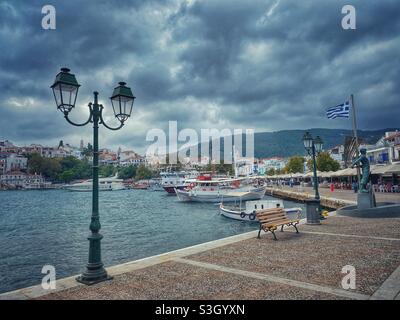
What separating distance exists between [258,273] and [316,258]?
6.83 ft

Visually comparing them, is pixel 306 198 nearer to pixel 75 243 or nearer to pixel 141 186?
pixel 75 243

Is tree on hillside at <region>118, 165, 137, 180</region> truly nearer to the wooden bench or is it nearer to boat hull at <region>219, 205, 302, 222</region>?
boat hull at <region>219, 205, 302, 222</region>

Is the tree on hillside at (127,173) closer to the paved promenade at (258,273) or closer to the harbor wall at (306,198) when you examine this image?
the harbor wall at (306,198)

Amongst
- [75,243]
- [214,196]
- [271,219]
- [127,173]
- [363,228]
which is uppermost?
[127,173]

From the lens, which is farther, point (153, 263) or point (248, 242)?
point (248, 242)

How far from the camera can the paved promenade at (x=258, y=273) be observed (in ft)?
17.2

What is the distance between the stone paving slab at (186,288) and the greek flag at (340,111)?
16.9 m

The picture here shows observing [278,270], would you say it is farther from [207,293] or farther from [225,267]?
[207,293]

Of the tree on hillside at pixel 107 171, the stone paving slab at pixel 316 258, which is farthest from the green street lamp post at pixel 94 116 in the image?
the tree on hillside at pixel 107 171

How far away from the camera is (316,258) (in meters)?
7.45

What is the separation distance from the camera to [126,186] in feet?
421

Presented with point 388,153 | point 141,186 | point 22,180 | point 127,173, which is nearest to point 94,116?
point 388,153
